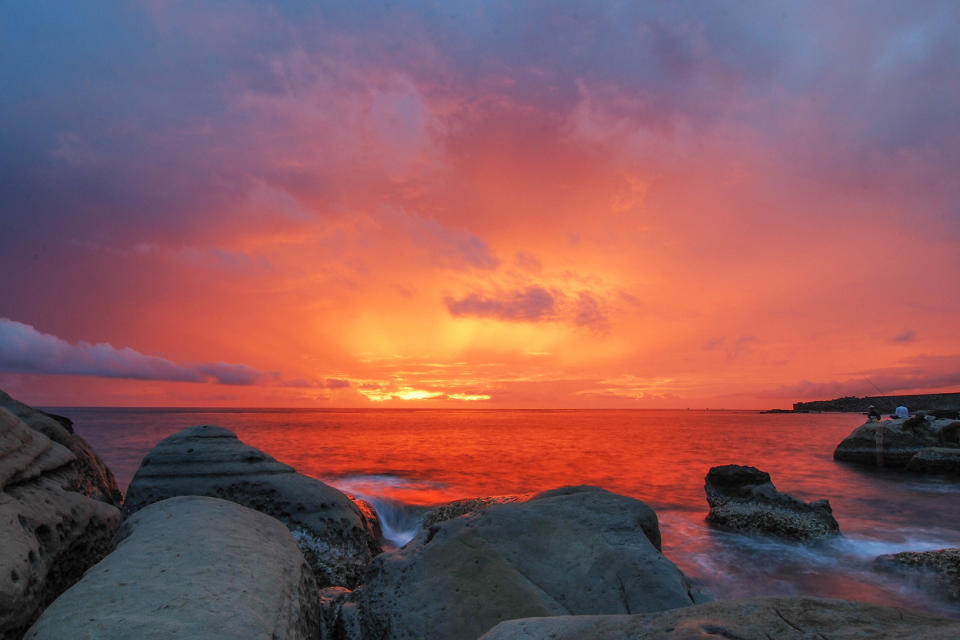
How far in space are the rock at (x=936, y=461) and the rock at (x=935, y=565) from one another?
15.0 metres

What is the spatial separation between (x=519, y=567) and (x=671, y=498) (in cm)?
1330

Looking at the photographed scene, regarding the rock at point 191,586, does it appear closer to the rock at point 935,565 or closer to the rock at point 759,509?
the rock at point 935,565

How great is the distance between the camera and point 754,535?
10.8 meters

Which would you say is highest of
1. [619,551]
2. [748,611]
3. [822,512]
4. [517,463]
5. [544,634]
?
[748,611]

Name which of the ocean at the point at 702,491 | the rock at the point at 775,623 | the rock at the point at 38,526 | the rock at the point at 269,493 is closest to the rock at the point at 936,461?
the ocean at the point at 702,491

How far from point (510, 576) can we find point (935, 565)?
864 centimetres

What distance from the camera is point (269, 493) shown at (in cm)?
698

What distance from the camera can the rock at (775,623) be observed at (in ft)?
5.96

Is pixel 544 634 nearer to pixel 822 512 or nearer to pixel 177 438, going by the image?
pixel 177 438

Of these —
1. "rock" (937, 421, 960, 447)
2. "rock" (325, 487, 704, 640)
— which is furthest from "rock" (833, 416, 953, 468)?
"rock" (325, 487, 704, 640)

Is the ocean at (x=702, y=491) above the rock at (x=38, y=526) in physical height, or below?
below

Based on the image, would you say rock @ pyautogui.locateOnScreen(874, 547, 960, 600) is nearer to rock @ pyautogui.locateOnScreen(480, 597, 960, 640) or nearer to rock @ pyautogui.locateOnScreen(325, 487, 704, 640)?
rock @ pyautogui.locateOnScreen(325, 487, 704, 640)

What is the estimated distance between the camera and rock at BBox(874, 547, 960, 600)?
7.81 m

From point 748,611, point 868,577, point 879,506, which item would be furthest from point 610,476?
point 748,611
